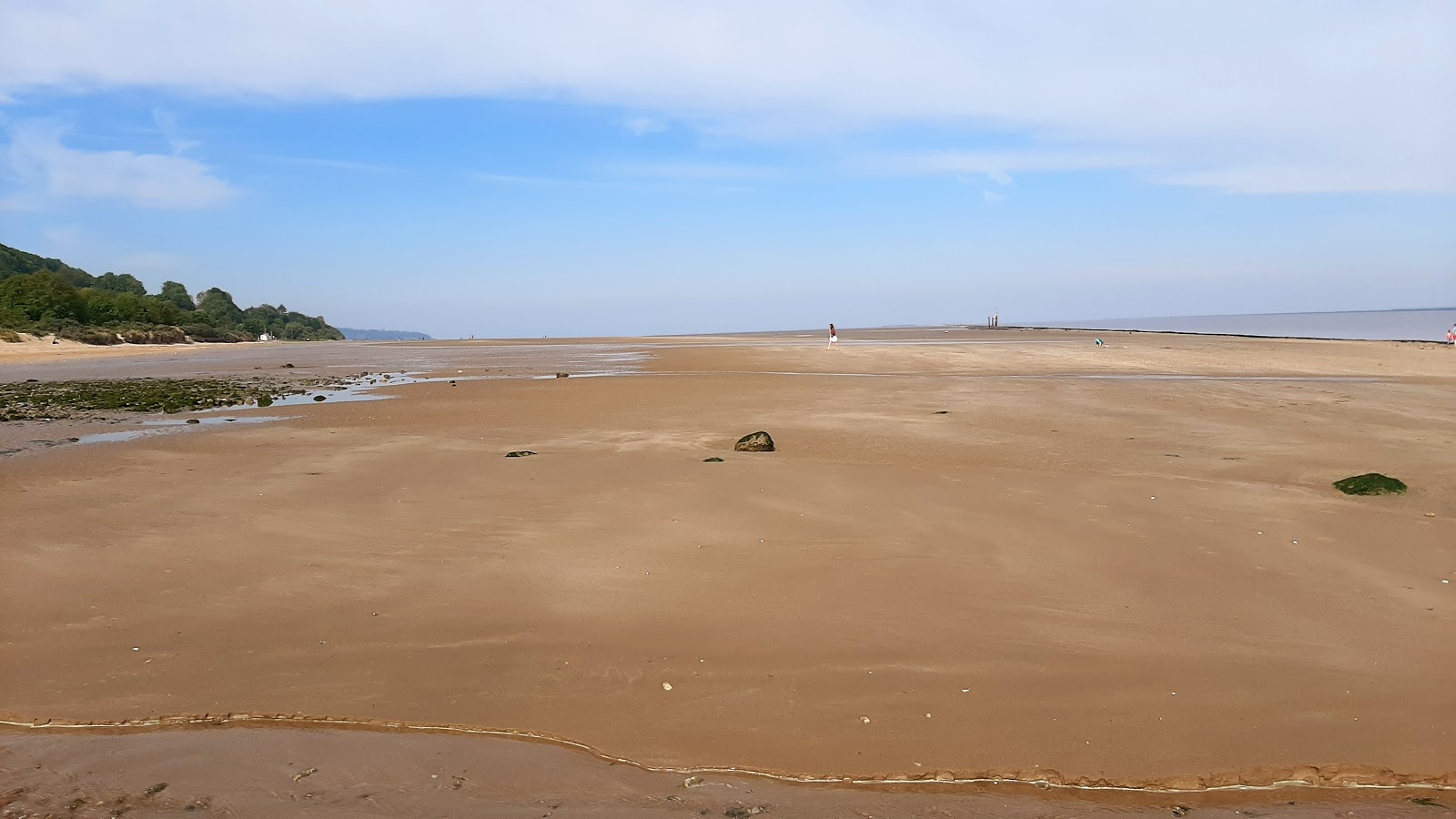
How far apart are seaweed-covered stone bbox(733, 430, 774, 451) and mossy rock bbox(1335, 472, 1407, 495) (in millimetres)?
5918

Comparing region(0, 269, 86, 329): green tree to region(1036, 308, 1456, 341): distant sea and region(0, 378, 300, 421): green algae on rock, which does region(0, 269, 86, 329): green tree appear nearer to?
region(0, 378, 300, 421): green algae on rock

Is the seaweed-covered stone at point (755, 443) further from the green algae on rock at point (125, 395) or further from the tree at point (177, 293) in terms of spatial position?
the tree at point (177, 293)

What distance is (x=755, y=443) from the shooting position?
35.8 feet

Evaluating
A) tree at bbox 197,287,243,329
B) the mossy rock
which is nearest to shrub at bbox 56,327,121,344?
tree at bbox 197,287,243,329

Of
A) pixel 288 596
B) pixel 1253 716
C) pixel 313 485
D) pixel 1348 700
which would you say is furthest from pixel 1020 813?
pixel 313 485

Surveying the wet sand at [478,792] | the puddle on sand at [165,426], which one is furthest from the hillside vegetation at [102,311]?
the wet sand at [478,792]

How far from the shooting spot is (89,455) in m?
10.5

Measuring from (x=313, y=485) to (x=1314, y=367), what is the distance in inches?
1035

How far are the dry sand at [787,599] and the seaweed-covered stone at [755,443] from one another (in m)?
0.27

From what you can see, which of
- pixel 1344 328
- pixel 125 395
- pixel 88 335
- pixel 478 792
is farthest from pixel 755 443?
pixel 1344 328

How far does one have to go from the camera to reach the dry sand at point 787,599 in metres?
3.92

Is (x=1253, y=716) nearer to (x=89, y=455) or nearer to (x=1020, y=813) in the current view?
(x=1020, y=813)

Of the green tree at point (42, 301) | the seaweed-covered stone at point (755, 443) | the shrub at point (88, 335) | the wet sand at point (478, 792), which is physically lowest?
the wet sand at point (478, 792)

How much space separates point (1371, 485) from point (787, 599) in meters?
6.55
